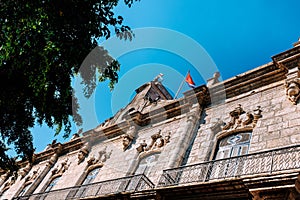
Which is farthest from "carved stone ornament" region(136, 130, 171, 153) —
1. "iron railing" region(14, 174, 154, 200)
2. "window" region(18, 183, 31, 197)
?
"window" region(18, 183, 31, 197)

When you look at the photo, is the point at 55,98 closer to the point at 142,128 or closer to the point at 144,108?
the point at 142,128

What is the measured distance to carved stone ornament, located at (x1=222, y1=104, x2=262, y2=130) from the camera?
34.4 feet

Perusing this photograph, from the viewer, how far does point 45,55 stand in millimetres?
6789

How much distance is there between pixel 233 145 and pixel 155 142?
4.22 metres

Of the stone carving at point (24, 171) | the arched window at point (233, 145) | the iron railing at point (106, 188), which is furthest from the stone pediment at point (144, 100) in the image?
the stone carving at point (24, 171)

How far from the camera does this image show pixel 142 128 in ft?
49.9

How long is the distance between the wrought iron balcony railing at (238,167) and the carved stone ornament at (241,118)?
88.6 inches

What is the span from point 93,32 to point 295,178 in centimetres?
627

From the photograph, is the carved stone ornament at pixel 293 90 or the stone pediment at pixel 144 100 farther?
the stone pediment at pixel 144 100

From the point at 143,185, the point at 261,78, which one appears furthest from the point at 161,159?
the point at 261,78

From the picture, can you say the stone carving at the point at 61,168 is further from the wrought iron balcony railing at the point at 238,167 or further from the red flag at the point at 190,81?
the wrought iron balcony railing at the point at 238,167

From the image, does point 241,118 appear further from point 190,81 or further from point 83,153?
point 83,153

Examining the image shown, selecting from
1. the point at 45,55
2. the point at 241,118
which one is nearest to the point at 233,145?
the point at 241,118

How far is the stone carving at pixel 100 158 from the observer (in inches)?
596
